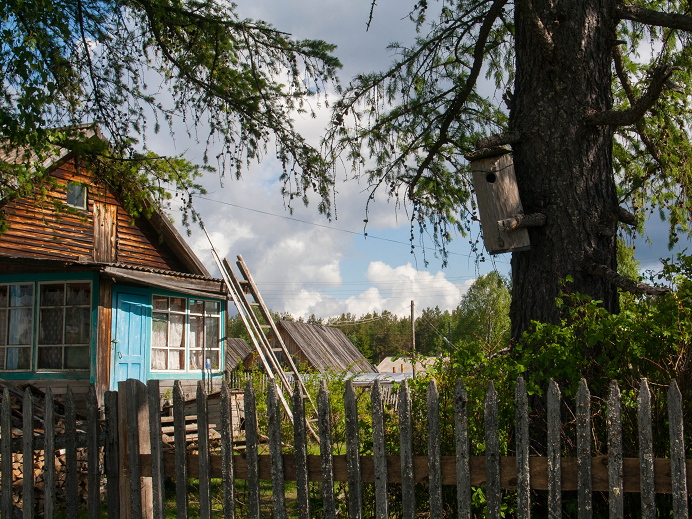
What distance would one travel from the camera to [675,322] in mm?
3000

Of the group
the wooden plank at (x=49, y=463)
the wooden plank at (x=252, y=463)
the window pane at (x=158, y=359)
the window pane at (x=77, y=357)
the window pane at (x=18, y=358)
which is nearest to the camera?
the wooden plank at (x=252, y=463)

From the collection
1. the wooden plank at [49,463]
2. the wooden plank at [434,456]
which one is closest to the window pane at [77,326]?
the wooden plank at [49,463]

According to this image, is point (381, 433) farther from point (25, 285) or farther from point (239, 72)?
point (25, 285)

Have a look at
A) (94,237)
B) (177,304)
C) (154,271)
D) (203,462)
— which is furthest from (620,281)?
(94,237)

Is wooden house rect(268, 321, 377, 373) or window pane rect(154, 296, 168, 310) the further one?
wooden house rect(268, 321, 377, 373)

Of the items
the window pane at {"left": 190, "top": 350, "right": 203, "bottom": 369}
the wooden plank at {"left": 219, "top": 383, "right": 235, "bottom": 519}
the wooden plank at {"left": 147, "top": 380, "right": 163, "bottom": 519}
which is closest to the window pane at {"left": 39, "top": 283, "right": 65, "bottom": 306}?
the window pane at {"left": 190, "top": 350, "right": 203, "bottom": 369}

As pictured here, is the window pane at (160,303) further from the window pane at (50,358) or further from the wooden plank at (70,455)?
the wooden plank at (70,455)

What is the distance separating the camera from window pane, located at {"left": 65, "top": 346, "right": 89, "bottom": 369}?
10430 millimetres

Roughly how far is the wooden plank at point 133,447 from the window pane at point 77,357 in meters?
7.67

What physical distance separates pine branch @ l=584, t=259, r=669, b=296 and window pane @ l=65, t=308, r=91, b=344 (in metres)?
9.25

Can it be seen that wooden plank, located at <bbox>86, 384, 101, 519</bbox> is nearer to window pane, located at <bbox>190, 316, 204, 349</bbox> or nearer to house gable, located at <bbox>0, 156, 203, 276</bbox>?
house gable, located at <bbox>0, 156, 203, 276</bbox>

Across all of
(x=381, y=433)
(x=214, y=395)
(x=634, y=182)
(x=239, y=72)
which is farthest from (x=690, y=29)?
(x=214, y=395)

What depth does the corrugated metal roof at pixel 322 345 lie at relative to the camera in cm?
2692

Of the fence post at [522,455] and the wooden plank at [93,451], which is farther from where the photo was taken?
the wooden plank at [93,451]
